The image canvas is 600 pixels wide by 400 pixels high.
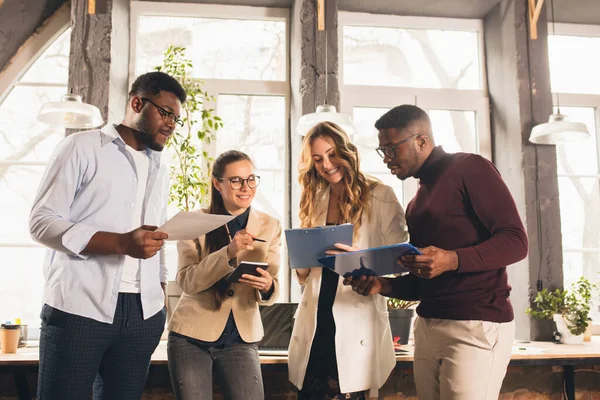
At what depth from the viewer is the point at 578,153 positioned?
15.4 ft

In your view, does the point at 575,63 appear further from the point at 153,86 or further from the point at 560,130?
the point at 153,86

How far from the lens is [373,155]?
4.53 m

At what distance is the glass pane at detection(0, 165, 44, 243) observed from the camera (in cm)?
423

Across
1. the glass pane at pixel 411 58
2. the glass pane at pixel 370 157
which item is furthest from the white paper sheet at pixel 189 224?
the glass pane at pixel 411 58

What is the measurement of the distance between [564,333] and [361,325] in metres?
2.27

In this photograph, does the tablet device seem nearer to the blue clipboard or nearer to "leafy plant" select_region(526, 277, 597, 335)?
the blue clipboard

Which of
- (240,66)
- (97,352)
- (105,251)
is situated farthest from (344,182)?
(240,66)

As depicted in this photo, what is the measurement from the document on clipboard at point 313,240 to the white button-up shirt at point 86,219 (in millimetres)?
481

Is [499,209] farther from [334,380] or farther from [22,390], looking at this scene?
[22,390]

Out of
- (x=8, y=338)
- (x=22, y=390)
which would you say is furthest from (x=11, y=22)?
(x=22, y=390)

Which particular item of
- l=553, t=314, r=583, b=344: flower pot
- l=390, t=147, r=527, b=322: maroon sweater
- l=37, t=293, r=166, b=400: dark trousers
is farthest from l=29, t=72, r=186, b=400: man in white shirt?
l=553, t=314, r=583, b=344: flower pot

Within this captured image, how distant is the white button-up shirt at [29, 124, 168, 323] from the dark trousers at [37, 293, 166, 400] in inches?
1.4

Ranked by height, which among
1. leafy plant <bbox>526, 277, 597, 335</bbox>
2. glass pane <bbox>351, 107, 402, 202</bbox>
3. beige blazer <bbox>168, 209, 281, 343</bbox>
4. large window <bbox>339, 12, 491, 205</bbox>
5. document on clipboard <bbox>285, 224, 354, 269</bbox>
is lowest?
leafy plant <bbox>526, 277, 597, 335</bbox>

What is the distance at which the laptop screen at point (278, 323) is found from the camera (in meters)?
3.07
